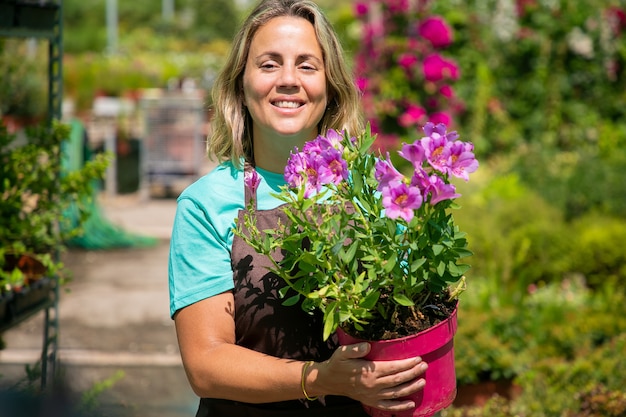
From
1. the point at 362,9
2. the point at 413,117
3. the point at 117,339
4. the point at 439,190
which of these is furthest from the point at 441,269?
the point at 362,9

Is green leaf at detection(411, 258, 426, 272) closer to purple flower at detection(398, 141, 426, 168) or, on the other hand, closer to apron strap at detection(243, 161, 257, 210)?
purple flower at detection(398, 141, 426, 168)

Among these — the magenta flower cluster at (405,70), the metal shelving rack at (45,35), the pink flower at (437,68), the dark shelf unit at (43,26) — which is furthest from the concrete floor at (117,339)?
the pink flower at (437,68)

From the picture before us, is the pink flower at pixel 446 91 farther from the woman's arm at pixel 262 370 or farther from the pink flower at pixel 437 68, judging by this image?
the woman's arm at pixel 262 370

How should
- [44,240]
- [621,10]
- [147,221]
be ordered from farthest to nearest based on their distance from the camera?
1. [147,221]
2. [621,10]
3. [44,240]

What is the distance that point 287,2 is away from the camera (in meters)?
2.01

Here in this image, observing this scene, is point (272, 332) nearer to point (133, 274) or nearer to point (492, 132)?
point (133, 274)

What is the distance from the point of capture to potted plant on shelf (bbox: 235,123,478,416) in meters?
1.62

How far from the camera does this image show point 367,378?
166 cm

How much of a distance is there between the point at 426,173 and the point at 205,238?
1.74ft

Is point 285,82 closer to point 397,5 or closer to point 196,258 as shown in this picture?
point 196,258

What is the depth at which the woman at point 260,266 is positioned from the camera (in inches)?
68.5

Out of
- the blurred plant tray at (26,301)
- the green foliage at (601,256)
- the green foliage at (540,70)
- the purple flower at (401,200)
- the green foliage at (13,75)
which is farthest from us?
the green foliage at (540,70)

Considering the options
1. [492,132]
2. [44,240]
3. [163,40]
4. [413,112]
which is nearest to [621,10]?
[492,132]

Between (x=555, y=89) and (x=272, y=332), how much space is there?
687 centimetres
